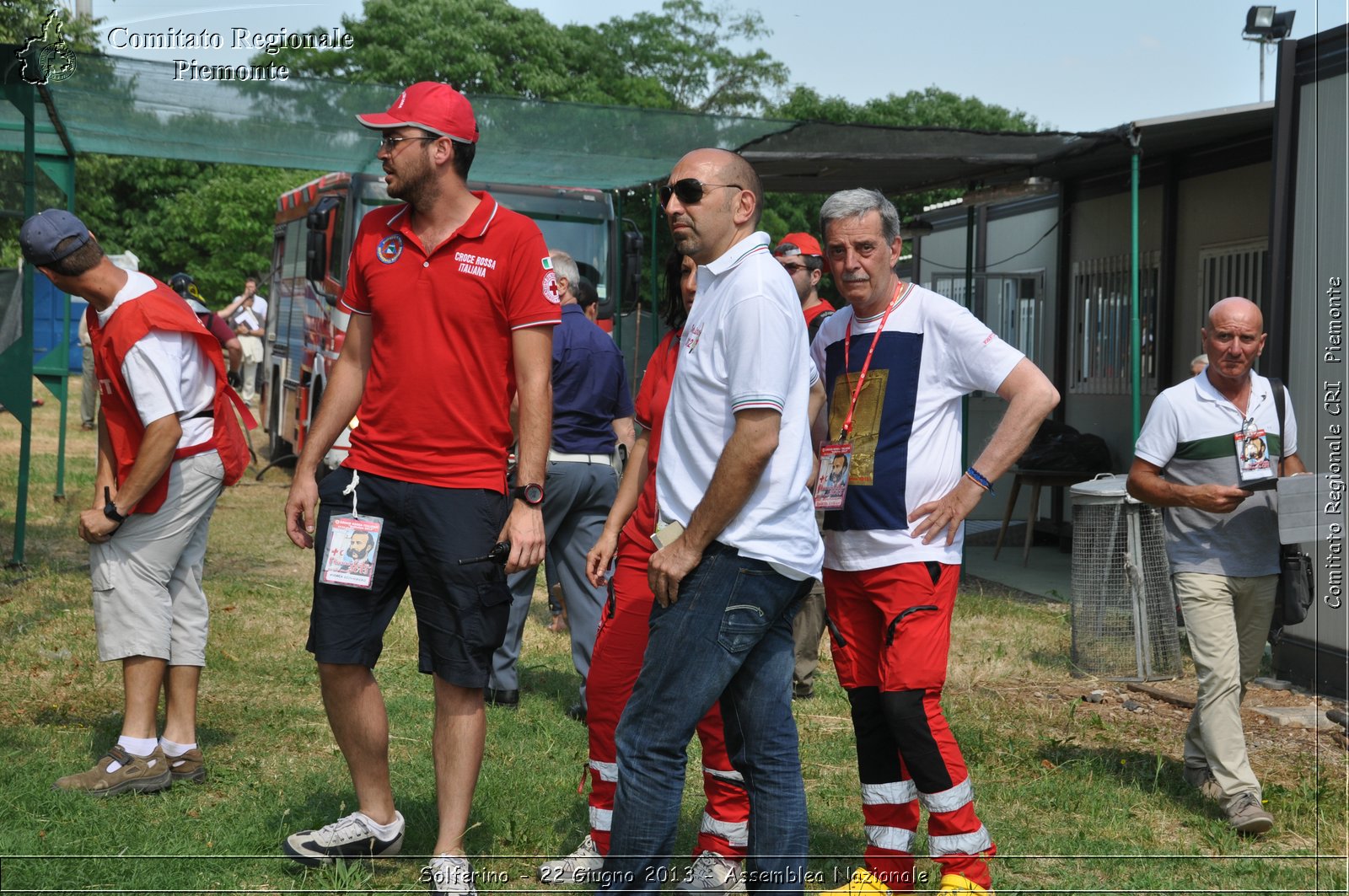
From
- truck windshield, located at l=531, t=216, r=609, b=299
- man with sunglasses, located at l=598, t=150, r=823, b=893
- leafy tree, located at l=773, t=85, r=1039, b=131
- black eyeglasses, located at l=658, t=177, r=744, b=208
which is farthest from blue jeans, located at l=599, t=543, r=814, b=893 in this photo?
leafy tree, located at l=773, t=85, r=1039, b=131

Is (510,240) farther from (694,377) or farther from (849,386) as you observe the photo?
(849,386)

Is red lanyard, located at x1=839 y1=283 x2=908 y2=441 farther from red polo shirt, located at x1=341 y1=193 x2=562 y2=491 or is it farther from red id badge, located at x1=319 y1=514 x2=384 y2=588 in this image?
red id badge, located at x1=319 y1=514 x2=384 y2=588

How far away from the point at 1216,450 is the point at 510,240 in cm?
290

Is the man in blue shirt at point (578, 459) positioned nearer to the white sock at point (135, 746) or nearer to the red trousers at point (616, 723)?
the white sock at point (135, 746)

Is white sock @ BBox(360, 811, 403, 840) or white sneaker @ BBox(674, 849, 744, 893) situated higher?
white sock @ BBox(360, 811, 403, 840)

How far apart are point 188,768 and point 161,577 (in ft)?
2.33

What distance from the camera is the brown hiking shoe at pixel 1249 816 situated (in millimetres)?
4793

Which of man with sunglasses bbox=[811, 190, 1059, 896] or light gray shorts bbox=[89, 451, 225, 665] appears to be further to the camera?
light gray shorts bbox=[89, 451, 225, 665]

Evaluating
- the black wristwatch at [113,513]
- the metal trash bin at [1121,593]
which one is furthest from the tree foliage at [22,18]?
the metal trash bin at [1121,593]

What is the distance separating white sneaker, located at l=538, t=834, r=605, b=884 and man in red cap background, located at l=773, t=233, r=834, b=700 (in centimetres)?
143

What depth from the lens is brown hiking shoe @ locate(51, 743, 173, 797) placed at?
182 inches

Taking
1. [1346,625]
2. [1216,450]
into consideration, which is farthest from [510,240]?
[1346,625]

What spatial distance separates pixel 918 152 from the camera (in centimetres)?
1023

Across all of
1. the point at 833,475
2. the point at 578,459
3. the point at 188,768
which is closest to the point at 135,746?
the point at 188,768
